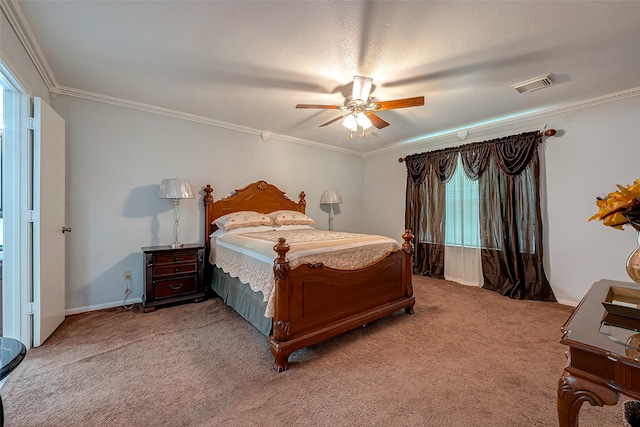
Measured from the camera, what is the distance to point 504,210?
11.8ft

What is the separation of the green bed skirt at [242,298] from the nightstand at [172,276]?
0.23 metres

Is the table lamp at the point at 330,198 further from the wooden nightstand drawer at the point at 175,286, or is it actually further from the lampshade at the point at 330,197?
the wooden nightstand drawer at the point at 175,286

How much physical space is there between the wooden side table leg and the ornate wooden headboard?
12.0 feet

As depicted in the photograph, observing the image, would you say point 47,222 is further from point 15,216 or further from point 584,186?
point 584,186

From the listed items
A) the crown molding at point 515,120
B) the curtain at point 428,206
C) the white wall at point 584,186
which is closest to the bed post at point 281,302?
the curtain at point 428,206

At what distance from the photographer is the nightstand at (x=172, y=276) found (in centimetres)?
289

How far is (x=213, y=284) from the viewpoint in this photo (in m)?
3.44

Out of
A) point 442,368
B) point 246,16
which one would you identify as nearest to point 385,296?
point 442,368

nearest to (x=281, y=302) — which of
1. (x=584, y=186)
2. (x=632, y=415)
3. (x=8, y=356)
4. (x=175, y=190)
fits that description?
(x=8, y=356)

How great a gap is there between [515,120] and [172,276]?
4.84 m

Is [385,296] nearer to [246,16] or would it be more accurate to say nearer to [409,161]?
[246,16]

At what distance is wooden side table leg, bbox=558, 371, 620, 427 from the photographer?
2.51 feet

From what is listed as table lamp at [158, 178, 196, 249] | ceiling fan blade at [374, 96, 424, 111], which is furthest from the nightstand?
ceiling fan blade at [374, 96, 424, 111]

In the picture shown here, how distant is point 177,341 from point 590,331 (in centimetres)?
264
